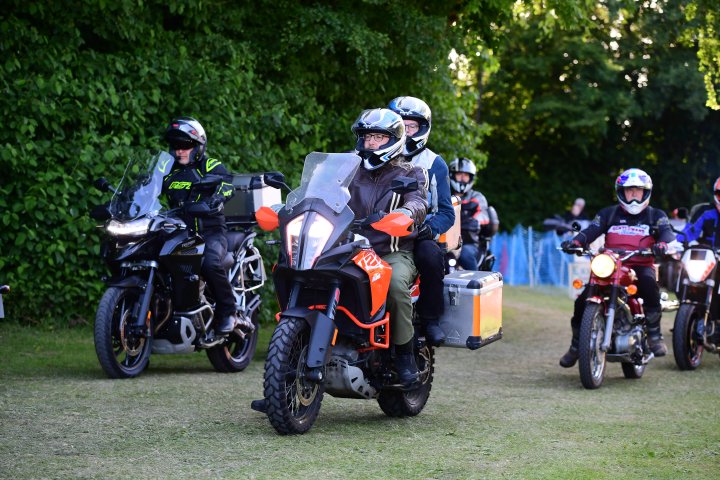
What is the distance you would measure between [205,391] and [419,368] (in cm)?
185

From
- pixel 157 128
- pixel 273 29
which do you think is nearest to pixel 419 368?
pixel 157 128

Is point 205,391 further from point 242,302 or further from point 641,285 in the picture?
point 641,285

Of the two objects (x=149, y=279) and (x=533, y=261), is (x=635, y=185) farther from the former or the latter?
(x=533, y=261)

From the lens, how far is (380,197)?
8.60 meters

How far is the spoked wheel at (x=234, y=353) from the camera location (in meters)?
11.5

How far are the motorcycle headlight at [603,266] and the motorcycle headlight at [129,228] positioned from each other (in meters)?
3.92

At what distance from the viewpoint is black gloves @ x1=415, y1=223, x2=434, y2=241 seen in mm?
8656

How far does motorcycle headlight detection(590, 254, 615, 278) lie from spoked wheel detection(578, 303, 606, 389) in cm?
29

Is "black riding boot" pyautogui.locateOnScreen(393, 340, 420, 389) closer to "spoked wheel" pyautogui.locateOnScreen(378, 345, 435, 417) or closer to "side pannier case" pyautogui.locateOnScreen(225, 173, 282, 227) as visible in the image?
"spoked wheel" pyautogui.locateOnScreen(378, 345, 435, 417)

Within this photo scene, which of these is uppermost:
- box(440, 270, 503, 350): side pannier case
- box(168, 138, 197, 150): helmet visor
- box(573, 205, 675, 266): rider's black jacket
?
box(168, 138, 197, 150): helmet visor

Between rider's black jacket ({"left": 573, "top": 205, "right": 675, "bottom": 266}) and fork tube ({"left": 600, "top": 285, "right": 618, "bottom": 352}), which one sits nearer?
fork tube ({"left": 600, "top": 285, "right": 618, "bottom": 352})

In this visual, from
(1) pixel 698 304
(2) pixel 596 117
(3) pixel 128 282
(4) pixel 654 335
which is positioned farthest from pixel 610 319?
(2) pixel 596 117

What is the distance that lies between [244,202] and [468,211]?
4865 millimetres

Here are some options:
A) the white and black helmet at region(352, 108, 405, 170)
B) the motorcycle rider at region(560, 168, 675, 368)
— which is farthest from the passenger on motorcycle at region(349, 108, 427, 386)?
the motorcycle rider at region(560, 168, 675, 368)
